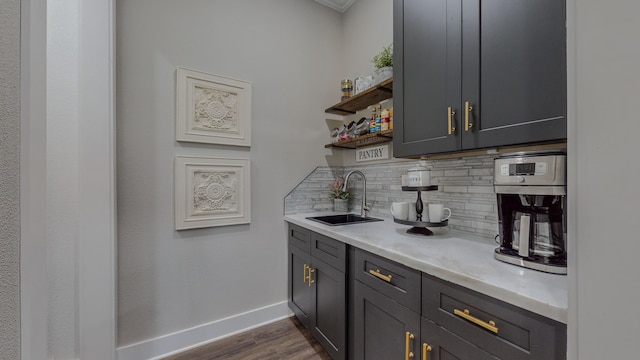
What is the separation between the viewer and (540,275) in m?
0.79

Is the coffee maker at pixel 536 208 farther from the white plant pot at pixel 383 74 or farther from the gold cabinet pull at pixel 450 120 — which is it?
the white plant pot at pixel 383 74

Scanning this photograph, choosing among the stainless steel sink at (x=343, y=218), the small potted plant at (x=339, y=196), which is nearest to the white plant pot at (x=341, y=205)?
the small potted plant at (x=339, y=196)

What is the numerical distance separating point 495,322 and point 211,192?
1832 mm

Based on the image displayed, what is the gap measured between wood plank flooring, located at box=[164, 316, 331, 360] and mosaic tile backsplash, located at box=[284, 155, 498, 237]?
39.1 inches

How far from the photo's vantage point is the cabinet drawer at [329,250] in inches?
56.1

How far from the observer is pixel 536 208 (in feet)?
2.94

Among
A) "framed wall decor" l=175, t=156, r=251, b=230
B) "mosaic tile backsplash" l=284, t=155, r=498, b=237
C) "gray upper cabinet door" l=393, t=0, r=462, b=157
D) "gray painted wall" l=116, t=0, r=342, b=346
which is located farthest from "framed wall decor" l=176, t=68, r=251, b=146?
"gray upper cabinet door" l=393, t=0, r=462, b=157

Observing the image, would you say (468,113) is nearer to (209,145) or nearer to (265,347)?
(209,145)

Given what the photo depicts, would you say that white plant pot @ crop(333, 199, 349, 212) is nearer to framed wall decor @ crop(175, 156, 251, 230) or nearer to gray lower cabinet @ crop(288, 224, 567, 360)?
gray lower cabinet @ crop(288, 224, 567, 360)
